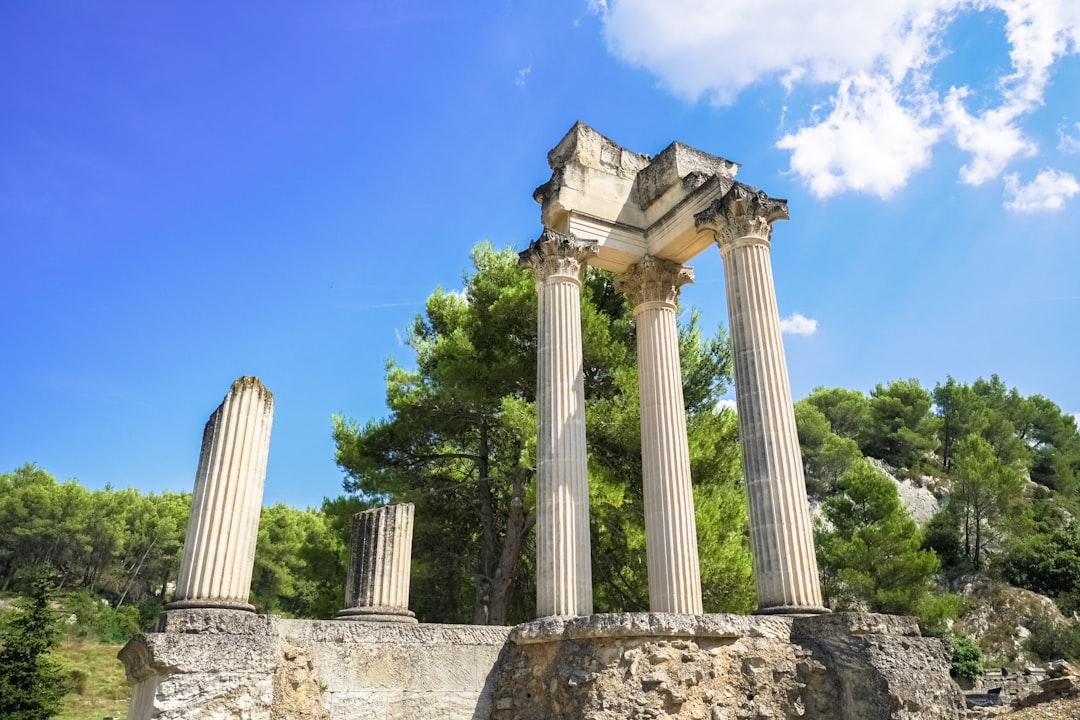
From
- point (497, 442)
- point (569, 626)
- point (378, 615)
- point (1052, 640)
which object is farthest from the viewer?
point (1052, 640)

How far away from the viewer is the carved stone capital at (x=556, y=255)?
10.8 m

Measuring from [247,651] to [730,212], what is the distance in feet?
25.9

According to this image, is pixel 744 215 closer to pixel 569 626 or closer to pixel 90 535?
pixel 569 626

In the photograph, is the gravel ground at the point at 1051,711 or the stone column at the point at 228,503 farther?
the gravel ground at the point at 1051,711

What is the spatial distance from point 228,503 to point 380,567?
221 centimetres

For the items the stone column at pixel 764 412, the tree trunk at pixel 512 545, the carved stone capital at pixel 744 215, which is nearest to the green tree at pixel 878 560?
the tree trunk at pixel 512 545

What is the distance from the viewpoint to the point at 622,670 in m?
7.17

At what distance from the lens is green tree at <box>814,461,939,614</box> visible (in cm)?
2877

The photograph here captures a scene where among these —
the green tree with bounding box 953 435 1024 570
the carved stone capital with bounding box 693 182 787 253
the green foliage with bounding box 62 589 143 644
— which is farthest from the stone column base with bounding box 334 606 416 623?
the green tree with bounding box 953 435 1024 570

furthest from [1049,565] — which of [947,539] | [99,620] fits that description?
[99,620]

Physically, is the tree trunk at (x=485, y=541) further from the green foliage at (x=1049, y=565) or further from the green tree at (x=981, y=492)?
the green tree at (x=981, y=492)

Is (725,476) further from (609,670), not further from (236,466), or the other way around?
(236,466)

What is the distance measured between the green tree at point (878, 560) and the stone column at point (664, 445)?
2198cm

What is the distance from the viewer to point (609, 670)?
23.6ft
